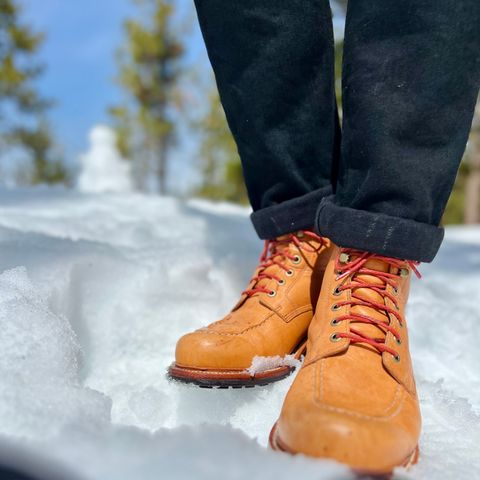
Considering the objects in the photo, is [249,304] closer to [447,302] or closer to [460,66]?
[460,66]

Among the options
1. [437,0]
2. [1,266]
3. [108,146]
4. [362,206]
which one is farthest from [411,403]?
[108,146]

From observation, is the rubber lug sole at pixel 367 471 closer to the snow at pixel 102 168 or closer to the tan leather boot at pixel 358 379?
the tan leather boot at pixel 358 379

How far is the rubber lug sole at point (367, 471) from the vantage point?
1.95ft

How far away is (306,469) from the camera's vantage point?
570 mm

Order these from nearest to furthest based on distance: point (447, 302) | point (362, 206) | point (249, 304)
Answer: point (362, 206), point (249, 304), point (447, 302)

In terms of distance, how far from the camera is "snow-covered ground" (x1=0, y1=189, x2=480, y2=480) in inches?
23.5

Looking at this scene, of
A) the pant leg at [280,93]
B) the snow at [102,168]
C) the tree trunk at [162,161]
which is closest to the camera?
the pant leg at [280,93]

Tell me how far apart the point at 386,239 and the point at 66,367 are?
568 mm

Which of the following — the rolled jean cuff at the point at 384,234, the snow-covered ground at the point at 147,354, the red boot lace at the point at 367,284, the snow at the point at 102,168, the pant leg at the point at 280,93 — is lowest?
the snow at the point at 102,168

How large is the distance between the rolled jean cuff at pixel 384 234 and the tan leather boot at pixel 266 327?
20 cm

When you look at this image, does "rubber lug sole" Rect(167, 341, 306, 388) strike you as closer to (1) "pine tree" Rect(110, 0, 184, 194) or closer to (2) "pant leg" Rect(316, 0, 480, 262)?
(2) "pant leg" Rect(316, 0, 480, 262)

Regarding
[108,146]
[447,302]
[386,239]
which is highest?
[386,239]

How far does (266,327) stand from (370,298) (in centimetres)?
23

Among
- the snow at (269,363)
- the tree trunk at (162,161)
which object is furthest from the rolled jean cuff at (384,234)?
the tree trunk at (162,161)
